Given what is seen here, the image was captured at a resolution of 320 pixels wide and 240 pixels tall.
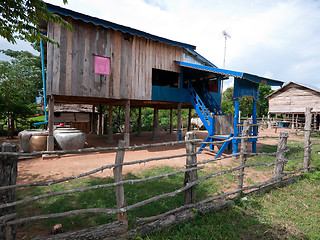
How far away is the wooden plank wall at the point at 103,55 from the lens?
8.21 m

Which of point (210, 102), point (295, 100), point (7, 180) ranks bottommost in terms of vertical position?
point (7, 180)

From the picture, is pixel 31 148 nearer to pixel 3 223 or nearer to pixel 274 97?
pixel 3 223

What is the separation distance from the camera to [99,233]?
2.72m

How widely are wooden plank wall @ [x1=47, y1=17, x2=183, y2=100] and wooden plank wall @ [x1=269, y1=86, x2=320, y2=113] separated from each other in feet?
62.7

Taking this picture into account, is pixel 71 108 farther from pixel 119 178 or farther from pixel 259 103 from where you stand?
pixel 259 103

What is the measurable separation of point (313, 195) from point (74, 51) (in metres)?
10.3

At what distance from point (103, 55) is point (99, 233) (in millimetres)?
8445

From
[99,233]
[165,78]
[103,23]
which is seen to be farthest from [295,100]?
[99,233]

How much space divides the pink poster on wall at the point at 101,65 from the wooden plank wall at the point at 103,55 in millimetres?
164

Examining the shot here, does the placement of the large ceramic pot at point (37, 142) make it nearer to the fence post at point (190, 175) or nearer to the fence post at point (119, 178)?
the fence post at point (119, 178)

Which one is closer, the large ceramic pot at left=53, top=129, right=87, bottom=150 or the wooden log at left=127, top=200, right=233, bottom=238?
the wooden log at left=127, top=200, right=233, bottom=238

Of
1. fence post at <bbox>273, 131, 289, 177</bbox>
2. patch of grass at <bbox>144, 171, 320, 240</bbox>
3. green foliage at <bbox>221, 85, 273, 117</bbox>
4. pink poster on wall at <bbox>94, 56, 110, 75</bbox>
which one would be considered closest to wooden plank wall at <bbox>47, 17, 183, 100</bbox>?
pink poster on wall at <bbox>94, 56, 110, 75</bbox>

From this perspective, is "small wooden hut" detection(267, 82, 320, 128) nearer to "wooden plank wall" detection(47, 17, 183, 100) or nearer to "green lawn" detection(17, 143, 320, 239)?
"wooden plank wall" detection(47, 17, 183, 100)

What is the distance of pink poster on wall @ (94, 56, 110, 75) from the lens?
29.6 feet
